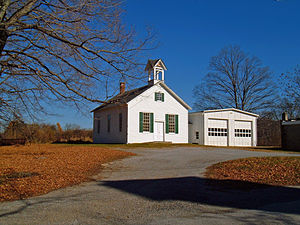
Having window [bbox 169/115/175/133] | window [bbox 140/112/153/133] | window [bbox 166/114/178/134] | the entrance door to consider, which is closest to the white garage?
window [bbox 166/114/178/134]

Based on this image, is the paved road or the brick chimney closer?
the paved road

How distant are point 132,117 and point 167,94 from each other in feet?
13.9

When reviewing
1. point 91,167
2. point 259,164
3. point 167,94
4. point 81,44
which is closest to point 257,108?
point 167,94

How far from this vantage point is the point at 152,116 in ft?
78.0

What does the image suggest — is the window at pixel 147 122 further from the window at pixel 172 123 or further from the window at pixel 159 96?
the window at pixel 172 123

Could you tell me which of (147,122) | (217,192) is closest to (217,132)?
(147,122)

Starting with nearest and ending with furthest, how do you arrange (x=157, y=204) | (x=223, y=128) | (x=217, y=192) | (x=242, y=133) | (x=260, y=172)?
(x=157, y=204), (x=217, y=192), (x=260, y=172), (x=223, y=128), (x=242, y=133)

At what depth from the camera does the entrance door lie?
23.9 m

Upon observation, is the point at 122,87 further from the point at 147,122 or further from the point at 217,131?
the point at 217,131

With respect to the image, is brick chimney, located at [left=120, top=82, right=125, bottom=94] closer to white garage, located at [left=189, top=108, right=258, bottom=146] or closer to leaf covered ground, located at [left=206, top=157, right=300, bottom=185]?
leaf covered ground, located at [left=206, top=157, right=300, bottom=185]

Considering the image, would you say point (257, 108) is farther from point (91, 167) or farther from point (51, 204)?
point (51, 204)

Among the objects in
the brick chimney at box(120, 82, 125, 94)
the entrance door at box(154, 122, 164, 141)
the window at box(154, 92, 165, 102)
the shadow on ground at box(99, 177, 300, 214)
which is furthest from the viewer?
the window at box(154, 92, 165, 102)

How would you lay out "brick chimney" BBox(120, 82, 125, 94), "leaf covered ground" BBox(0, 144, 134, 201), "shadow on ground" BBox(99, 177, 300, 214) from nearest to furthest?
"shadow on ground" BBox(99, 177, 300, 214) → "leaf covered ground" BBox(0, 144, 134, 201) → "brick chimney" BBox(120, 82, 125, 94)

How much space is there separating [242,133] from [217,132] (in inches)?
131
